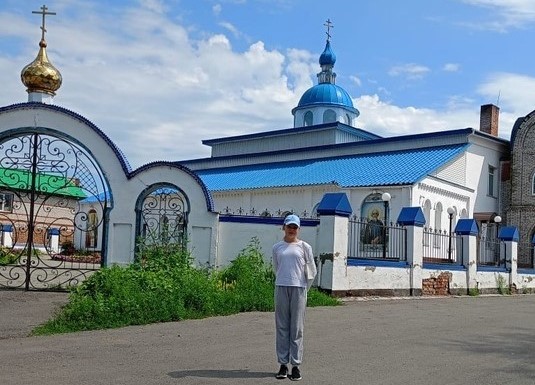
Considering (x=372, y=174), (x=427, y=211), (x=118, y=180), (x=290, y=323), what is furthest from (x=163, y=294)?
(x=372, y=174)

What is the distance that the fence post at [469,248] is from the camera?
65.8ft

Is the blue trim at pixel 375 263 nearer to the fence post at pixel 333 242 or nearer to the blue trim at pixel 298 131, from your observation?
the fence post at pixel 333 242

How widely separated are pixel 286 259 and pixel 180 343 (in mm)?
2393

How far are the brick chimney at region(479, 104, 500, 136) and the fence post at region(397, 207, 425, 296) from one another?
18.6 metres

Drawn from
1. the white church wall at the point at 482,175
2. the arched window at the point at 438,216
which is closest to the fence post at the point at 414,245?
the arched window at the point at 438,216

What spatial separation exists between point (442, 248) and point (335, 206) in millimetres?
8367

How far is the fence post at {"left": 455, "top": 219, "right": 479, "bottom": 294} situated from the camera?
20.1 metres

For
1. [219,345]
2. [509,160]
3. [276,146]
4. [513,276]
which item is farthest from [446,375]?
[276,146]

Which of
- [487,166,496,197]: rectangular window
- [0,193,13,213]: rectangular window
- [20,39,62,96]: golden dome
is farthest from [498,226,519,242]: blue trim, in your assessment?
[0,193,13,213]: rectangular window

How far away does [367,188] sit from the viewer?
25.6 m

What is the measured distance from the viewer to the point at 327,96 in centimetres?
4328

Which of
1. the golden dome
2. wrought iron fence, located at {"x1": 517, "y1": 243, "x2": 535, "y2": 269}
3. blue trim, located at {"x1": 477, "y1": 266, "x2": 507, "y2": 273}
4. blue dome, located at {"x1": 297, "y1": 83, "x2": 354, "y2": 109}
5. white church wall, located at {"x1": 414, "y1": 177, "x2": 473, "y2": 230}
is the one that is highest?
blue dome, located at {"x1": 297, "y1": 83, "x2": 354, "y2": 109}

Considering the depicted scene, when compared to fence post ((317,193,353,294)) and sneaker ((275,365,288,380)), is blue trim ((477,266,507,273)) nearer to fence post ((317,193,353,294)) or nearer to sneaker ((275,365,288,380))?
fence post ((317,193,353,294))

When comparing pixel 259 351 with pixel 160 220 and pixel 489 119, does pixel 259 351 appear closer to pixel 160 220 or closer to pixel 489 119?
pixel 160 220
